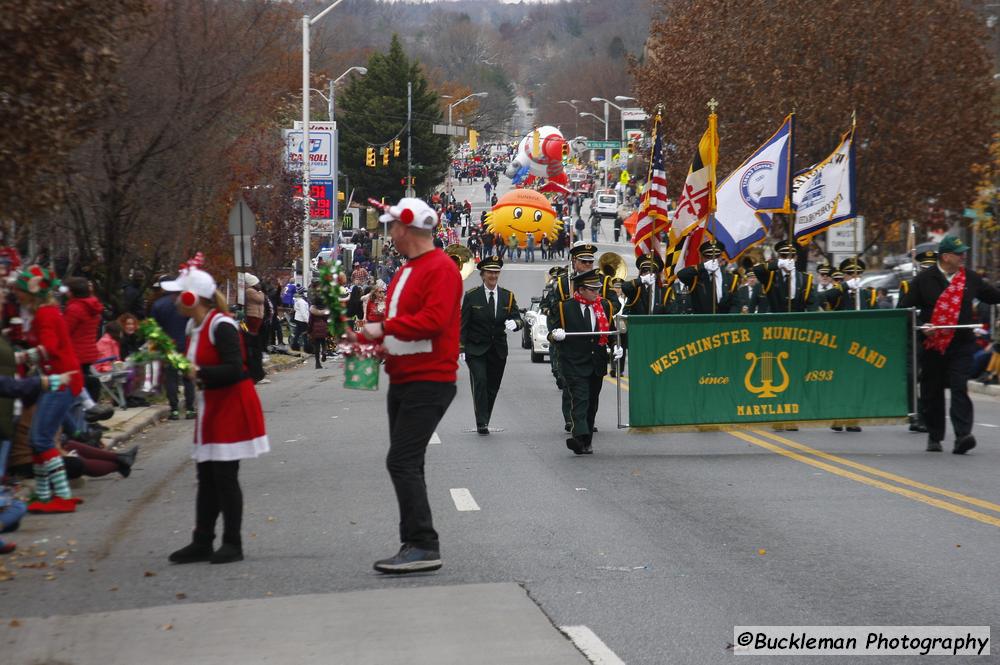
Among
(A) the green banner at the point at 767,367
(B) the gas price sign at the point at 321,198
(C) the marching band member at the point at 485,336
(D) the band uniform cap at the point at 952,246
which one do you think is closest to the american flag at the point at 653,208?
(C) the marching band member at the point at 485,336

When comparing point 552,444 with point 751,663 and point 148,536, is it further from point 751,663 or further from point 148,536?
point 751,663

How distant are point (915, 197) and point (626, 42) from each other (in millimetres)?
152805

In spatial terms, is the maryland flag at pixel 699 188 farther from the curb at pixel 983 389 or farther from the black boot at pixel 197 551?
the black boot at pixel 197 551

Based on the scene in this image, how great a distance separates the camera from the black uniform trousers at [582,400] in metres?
14.5

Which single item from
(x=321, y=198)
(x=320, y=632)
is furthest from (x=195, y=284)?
(x=321, y=198)

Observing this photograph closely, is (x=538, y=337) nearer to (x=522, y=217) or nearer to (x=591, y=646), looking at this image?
(x=522, y=217)

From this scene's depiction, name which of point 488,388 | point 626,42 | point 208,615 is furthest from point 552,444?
point 626,42

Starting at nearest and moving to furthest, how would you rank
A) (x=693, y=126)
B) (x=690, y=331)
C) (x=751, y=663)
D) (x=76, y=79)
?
(x=751, y=663)
(x=76, y=79)
(x=690, y=331)
(x=693, y=126)

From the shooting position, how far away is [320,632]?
278 inches

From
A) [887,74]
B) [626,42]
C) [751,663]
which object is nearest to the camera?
[751,663]

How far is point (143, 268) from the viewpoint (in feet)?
85.3

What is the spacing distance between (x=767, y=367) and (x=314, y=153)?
35.1 meters

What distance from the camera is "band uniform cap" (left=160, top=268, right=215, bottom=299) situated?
901 cm

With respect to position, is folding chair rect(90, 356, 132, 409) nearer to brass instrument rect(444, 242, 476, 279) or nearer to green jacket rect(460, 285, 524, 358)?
green jacket rect(460, 285, 524, 358)
